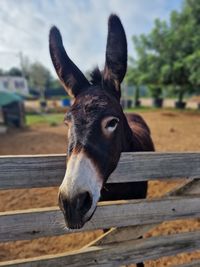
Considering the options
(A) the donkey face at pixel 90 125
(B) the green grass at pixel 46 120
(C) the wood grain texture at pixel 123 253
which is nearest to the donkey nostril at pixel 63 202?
(A) the donkey face at pixel 90 125

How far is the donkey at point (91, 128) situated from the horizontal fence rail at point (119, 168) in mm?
186

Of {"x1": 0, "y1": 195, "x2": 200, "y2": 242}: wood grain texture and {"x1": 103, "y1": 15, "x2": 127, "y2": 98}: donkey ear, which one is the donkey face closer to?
{"x1": 103, "y1": 15, "x2": 127, "y2": 98}: donkey ear

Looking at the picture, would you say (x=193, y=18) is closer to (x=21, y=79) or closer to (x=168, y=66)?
(x=168, y=66)

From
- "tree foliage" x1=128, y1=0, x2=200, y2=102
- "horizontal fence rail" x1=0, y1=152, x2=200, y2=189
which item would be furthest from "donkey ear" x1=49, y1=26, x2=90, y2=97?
"tree foliage" x1=128, y1=0, x2=200, y2=102

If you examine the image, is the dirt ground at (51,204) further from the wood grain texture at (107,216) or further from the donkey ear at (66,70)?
the donkey ear at (66,70)


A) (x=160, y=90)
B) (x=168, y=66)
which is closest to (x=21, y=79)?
(x=160, y=90)

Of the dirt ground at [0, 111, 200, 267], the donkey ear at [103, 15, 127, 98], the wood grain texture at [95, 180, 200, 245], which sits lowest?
the dirt ground at [0, 111, 200, 267]

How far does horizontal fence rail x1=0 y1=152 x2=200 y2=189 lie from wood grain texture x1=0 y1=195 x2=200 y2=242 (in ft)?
0.65

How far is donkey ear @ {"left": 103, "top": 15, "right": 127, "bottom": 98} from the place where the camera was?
1.62 m

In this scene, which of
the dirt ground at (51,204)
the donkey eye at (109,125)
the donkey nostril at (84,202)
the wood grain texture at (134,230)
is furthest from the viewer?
the dirt ground at (51,204)

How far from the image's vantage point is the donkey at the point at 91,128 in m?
1.21

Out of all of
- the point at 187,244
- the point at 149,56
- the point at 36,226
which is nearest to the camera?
the point at 36,226

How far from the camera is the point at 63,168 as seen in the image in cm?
169

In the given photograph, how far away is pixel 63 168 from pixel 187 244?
4.23 feet
